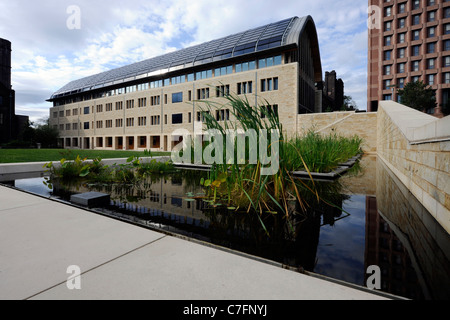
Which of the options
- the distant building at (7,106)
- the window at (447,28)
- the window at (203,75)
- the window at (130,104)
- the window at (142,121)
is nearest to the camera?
the window at (203,75)

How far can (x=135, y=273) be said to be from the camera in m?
1.38

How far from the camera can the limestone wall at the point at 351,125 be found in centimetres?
2025

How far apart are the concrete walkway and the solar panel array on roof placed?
91.0 ft

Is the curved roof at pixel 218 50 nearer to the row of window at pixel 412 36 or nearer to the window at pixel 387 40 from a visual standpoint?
the window at pixel 387 40

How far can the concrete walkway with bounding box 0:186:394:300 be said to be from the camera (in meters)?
A: 1.19

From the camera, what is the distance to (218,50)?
29953mm

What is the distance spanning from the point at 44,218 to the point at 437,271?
351 cm

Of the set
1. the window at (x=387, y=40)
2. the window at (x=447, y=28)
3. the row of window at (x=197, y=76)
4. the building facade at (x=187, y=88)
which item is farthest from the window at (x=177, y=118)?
the window at (x=447, y=28)

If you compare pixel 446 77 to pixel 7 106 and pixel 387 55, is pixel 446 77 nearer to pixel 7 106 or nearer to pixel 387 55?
pixel 387 55

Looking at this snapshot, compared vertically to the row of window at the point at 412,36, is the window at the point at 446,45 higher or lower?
lower

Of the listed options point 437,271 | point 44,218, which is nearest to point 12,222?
point 44,218

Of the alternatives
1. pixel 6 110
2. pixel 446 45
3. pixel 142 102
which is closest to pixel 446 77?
pixel 446 45

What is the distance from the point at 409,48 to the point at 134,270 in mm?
55925
